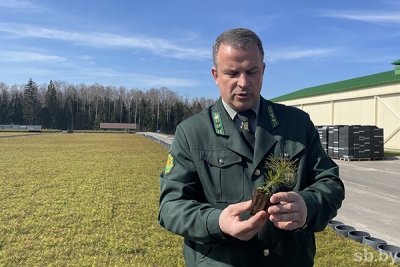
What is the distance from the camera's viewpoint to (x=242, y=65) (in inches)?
67.2

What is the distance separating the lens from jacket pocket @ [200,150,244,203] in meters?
1.71

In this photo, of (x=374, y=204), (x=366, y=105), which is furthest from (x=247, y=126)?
(x=366, y=105)

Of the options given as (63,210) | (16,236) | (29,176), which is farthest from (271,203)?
(29,176)

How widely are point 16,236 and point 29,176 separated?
6.98 meters

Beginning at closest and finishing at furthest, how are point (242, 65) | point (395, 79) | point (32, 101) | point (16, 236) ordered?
1. point (242, 65)
2. point (16, 236)
3. point (395, 79)
4. point (32, 101)

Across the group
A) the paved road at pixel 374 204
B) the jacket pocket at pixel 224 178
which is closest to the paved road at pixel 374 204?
the paved road at pixel 374 204

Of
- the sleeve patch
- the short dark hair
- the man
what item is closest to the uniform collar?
the man

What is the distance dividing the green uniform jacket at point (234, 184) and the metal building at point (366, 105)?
25076mm

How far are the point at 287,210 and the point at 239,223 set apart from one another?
0.21 meters

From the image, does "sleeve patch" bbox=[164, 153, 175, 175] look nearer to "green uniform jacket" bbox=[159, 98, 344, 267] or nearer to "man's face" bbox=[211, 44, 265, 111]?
"green uniform jacket" bbox=[159, 98, 344, 267]

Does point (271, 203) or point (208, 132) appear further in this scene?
point (208, 132)

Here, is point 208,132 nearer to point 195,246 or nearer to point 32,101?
point 195,246

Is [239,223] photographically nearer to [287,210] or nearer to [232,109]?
[287,210]

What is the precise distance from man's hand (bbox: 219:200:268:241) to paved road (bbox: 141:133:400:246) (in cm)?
545
